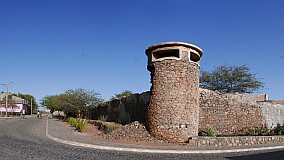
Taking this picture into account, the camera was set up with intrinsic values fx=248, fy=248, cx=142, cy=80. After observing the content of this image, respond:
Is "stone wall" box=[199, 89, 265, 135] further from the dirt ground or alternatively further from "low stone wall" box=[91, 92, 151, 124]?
the dirt ground

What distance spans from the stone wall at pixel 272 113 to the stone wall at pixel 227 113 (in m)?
1.13

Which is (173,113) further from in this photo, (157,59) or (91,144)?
(91,144)

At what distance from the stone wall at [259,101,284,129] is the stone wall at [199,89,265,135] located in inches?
44.6

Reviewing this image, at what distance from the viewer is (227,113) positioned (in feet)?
59.3

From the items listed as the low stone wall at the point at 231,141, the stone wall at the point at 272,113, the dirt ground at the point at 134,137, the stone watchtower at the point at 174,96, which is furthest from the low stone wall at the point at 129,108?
→ the stone wall at the point at 272,113

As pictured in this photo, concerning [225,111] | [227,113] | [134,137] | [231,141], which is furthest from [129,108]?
Result: [231,141]

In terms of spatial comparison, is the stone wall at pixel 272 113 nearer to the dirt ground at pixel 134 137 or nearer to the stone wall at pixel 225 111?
the stone wall at pixel 225 111

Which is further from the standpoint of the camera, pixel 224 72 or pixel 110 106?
pixel 224 72

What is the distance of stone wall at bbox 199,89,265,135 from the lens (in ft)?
57.5

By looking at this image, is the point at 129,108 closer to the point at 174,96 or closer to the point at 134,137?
the point at 134,137

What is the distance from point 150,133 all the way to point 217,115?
6154 mm

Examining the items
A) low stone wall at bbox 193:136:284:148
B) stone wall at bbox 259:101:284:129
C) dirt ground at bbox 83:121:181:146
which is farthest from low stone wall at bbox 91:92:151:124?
stone wall at bbox 259:101:284:129

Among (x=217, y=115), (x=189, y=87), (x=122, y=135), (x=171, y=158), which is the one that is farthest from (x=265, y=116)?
(x=171, y=158)

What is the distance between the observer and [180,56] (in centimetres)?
1392
